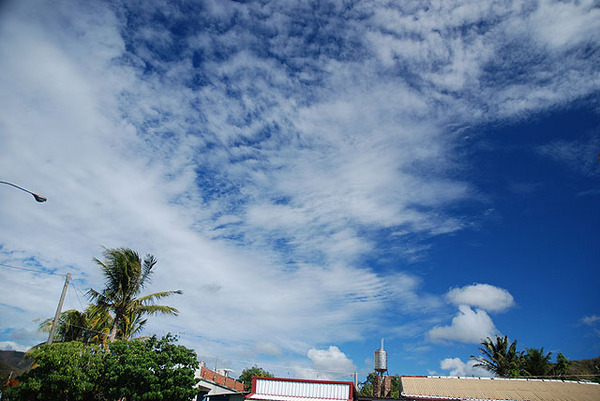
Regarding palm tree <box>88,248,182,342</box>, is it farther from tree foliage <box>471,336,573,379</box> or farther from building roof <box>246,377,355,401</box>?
tree foliage <box>471,336,573,379</box>

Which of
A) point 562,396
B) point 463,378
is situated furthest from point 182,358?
point 562,396

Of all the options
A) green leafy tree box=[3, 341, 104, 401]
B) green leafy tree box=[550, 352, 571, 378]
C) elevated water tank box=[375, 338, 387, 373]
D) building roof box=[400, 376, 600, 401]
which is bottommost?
green leafy tree box=[3, 341, 104, 401]

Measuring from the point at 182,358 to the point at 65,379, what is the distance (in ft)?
18.4

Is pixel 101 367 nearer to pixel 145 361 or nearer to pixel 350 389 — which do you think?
pixel 145 361

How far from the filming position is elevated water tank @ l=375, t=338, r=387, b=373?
28.7m

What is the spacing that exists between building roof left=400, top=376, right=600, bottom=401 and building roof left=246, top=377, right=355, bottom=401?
12.0ft

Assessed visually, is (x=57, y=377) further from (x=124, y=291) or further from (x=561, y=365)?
(x=561, y=365)

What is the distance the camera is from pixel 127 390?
20.8 m

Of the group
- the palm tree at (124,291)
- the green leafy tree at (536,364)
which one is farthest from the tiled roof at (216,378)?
the green leafy tree at (536,364)

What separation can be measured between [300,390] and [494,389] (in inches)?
460

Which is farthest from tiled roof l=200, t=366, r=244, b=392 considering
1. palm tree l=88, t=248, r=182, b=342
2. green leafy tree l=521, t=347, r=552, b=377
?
green leafy tree l=521, t=347, r=552, b=377

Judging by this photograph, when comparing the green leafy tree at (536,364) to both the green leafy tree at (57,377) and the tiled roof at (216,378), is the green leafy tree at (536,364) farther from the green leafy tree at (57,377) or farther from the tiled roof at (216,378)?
the green leafy tree at (57,377)

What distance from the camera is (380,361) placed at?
2891cm

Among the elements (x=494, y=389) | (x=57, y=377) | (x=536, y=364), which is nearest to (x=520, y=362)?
(x=536, y=364)
